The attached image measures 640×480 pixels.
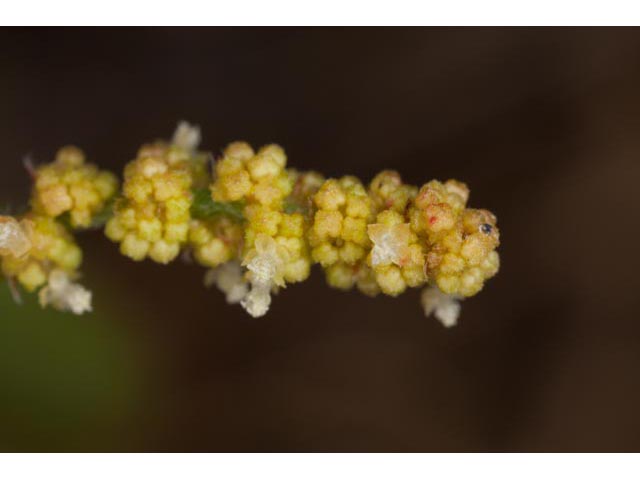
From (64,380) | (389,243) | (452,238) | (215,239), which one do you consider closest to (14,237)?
(215,239)

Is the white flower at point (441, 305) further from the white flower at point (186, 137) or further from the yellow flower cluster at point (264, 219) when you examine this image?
the white flower at point (186, 137)

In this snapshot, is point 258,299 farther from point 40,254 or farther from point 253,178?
point 40,254

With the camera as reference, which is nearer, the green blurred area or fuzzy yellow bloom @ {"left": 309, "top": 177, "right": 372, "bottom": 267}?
fuzzy yellow bloom @ {"left": 309, "top": 177, "right": 372, "bottom": 267}

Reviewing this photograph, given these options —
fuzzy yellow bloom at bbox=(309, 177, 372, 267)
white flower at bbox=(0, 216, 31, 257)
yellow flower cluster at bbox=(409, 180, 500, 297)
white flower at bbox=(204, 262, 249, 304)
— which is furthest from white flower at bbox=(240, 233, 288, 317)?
white flower at bbox=(0, 216, 31, 257)

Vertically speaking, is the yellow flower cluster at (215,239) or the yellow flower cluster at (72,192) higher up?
the yellow flower cluster at (72,192)

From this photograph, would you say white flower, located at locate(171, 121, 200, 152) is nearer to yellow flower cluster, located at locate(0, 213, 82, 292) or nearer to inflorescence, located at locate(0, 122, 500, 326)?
inflorescence, located at locate(0, 122, 500, 326)

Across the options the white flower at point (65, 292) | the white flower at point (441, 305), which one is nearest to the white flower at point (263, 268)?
the white flower at point (441, 305)

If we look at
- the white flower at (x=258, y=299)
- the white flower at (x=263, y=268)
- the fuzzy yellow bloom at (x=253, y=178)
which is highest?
the fuzzy yellow bloom at (x=253, y=178)

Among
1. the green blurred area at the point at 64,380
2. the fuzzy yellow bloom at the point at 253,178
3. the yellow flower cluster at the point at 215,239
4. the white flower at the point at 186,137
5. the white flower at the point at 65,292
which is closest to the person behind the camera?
the fuzzy yellow bloom at the point at 253,178
